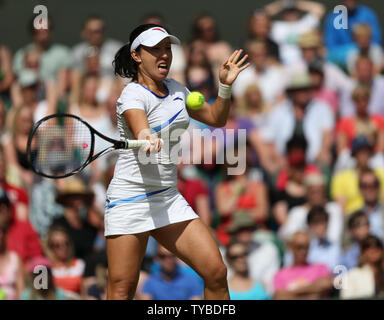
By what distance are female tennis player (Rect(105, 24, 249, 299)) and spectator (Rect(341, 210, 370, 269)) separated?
2897mm

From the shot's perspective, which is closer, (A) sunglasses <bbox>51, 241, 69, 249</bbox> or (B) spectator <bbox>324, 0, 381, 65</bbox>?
(A) sunglasses <bbox>51, 241, 69, 249</bbox>

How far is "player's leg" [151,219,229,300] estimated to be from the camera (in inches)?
188

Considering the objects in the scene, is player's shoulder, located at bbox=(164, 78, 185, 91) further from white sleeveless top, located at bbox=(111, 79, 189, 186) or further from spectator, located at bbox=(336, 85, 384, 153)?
spectator, located at bbox=(336, 85, 384, 153)

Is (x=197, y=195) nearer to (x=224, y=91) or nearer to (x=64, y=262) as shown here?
(x=64, y=262)

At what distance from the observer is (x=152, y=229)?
482 cm

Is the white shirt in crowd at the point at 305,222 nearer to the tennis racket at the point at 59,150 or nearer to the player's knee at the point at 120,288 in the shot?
the tennis racket at the point at 59,150

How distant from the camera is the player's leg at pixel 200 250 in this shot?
4.77m

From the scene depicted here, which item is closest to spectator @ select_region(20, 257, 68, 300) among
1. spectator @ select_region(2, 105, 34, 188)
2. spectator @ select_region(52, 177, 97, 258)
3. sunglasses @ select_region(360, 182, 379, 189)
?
spectator @ select_region(52, 177, 97, 258)

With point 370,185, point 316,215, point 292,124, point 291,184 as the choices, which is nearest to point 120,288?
point 316,215

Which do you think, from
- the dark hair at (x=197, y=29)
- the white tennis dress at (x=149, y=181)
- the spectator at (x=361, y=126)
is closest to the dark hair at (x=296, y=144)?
the spectator at (x=361, y=126)

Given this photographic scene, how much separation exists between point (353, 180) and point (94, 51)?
310 cm

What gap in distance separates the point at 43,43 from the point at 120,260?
5.05 m

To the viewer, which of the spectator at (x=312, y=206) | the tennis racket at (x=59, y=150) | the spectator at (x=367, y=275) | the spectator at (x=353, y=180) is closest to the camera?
the tennis racket at (x=59, y=150)

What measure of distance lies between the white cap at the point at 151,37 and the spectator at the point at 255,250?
2.97 m
